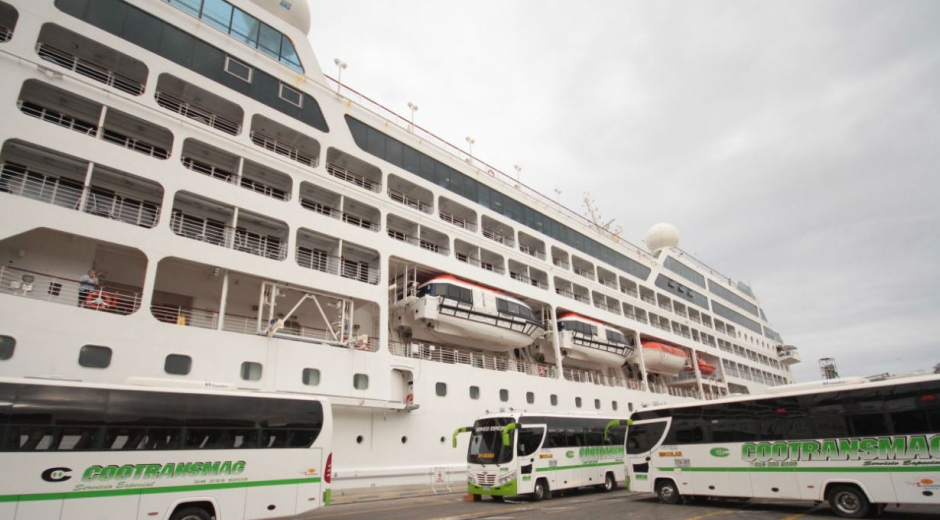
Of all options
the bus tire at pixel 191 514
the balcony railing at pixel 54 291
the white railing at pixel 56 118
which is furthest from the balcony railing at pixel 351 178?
the bus tire at pixel 191 514

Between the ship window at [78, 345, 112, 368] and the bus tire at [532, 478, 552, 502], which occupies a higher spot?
the ship window at [78, 345, 112, 368]

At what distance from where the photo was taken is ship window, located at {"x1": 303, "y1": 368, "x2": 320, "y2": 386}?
49.7 ft

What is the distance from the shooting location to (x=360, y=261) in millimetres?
19953

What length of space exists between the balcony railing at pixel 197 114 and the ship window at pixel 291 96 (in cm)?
203

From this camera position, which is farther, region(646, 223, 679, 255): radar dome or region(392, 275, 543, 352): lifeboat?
region(646, 223, 679, 255): radar dome

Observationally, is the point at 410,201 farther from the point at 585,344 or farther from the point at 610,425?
Answer: the point at 610,425

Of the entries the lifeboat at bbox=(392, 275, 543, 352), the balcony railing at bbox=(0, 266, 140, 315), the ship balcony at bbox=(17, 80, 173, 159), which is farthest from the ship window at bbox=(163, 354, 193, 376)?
the lifeboat at bbox=(392, 275, 543, 352)

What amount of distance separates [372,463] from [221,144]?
11515 mm

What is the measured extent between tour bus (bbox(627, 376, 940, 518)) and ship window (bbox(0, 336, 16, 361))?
616 inches

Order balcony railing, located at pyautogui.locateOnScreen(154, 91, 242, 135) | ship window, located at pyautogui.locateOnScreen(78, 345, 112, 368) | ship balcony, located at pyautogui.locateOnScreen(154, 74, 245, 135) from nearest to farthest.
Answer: ship window, located at pyautogui.locateOnScreen(78, 345, 112, 368) → ship balcony, located at pyautogui.locateOnScreen(154, 74, 245, 135) → balcony railing, located at pyautogui.locateOnScreen(154, 91, 242, 135)

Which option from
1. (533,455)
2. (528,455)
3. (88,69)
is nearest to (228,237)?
(88,69)

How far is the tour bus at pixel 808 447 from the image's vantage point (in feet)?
31.3

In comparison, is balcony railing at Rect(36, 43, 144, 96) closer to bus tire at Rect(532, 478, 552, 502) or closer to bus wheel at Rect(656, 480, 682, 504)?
bus tire at Rect(532, 478, 552, 502)

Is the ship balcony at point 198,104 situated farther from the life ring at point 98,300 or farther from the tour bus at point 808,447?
the tour bus at point 808,447
